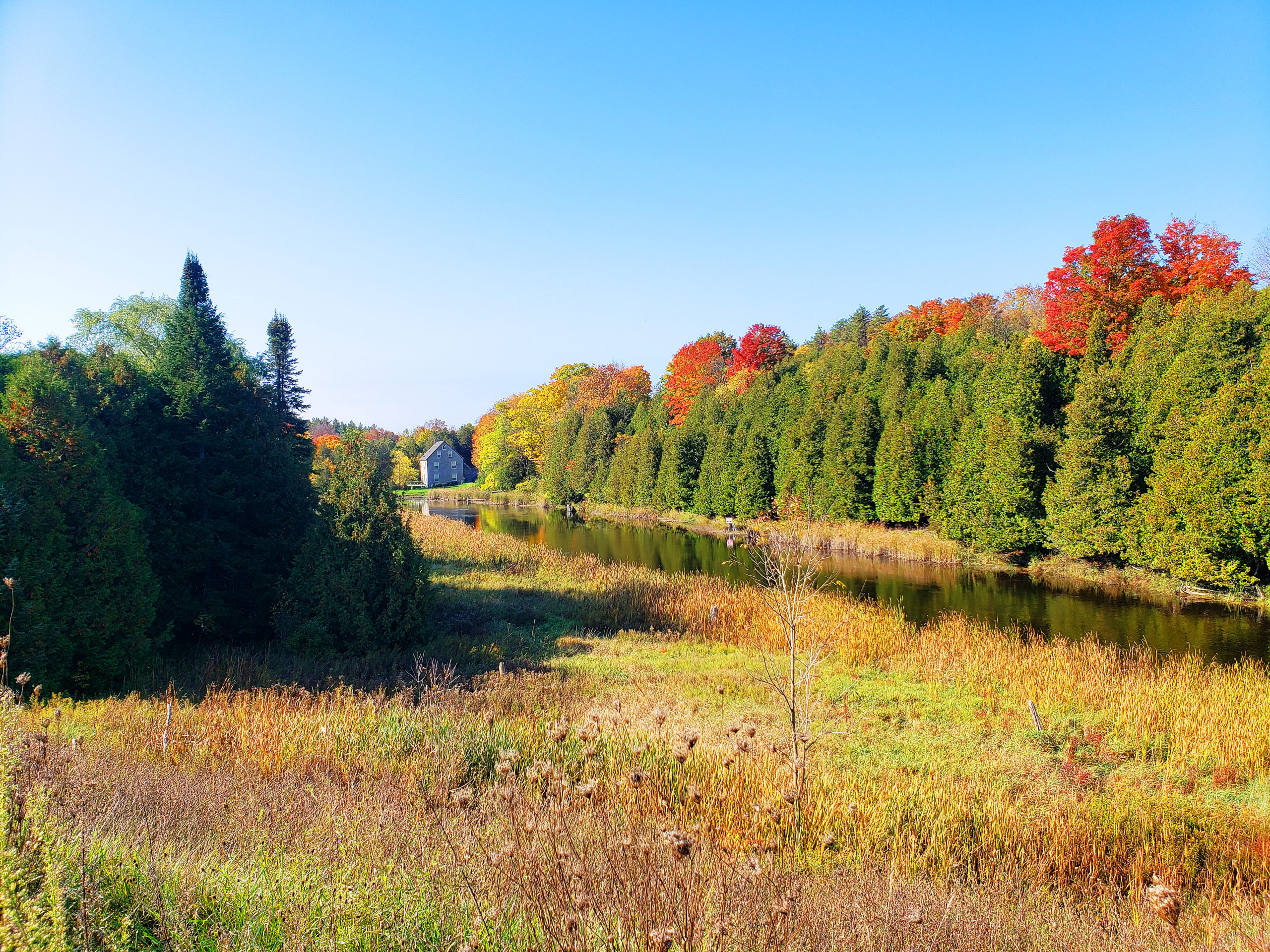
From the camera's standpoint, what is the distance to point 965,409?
3022 centimetres

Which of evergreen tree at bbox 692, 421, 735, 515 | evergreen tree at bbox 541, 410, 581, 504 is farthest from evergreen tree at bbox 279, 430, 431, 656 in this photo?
evergreen tree at bbox 541, 410, 581, 504

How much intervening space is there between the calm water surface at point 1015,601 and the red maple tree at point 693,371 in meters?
25.9

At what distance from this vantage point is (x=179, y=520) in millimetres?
11742

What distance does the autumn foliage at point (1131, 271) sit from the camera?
101 ft

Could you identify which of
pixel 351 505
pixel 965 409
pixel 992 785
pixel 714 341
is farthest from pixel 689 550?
pixel 714 341

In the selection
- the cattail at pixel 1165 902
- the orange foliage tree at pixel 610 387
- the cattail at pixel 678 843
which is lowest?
the cattail at pixel 1165 902

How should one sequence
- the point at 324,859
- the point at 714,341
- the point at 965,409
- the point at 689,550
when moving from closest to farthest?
the point at 324,859 → the point at 965,409 → the point at 689,550 → the point at 714,341

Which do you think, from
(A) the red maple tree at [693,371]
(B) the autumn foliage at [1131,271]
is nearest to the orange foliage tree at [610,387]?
(A) the red maple tree at [693,371]

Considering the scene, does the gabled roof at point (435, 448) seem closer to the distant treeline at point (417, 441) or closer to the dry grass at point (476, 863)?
the distant treeline at point (417, 441)

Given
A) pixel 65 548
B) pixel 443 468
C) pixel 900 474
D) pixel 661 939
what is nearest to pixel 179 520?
pixel 65 548

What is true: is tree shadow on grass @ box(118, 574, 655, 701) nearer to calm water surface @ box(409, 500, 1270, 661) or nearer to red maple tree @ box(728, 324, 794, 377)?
calm water surface @ box(409, 500, 1270, 661)

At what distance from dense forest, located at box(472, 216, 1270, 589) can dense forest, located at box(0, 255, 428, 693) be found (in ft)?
56.2

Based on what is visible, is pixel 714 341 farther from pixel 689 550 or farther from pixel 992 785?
pixel 992 785

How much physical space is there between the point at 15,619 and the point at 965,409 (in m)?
32.0
